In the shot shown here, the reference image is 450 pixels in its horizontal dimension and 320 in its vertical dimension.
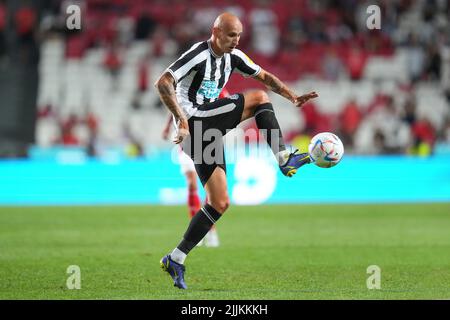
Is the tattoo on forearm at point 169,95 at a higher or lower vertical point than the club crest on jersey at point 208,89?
lower

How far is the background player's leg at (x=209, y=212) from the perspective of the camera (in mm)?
7660

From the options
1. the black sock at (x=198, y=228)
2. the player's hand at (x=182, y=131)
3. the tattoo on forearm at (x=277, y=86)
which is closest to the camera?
the player's hand at (x=182, y=131)

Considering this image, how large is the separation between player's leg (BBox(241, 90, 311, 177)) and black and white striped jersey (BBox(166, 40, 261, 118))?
12.9 inches

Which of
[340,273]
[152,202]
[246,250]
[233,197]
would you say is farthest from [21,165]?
[340,273]

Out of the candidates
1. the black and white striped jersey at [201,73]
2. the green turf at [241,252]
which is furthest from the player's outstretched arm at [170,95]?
the green turf at [241,252]

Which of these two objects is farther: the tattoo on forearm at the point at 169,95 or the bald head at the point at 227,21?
the bald head at the point at 227,21

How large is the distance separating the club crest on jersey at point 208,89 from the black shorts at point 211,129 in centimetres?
16

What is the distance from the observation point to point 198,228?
7715 mm

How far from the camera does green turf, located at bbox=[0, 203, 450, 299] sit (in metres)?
7.51

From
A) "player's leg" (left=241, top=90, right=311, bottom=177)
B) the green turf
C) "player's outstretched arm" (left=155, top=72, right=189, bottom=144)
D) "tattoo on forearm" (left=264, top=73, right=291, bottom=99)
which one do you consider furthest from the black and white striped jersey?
the green turf

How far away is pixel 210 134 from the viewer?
297 inches

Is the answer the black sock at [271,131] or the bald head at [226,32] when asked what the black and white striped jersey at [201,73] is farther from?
the black sock at [271,131]
